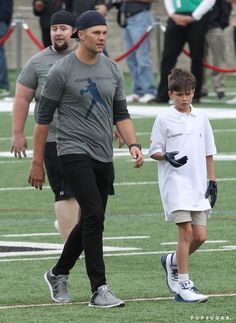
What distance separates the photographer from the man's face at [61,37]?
40.8 ft

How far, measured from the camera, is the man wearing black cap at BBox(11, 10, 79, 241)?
1246 cm

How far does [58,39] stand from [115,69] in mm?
1636

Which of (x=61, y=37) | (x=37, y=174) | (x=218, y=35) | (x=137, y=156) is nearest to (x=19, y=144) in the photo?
(x=61, y=37)

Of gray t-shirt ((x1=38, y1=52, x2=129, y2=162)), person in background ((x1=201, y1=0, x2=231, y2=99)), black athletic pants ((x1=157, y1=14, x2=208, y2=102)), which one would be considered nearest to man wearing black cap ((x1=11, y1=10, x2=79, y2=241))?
gray t-shirt ((x1=38, y1=52, x2=129, y2=162))

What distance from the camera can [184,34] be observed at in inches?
1032

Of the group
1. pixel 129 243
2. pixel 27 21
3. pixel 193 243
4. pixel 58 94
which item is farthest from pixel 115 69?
pixel 27 21

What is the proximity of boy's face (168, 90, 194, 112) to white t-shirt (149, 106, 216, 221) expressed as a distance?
6cm

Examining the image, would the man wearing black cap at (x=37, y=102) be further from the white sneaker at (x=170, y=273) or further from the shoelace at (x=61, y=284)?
the shoelace at (x=61, y=284)

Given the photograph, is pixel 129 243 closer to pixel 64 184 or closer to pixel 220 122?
pixel 64 184

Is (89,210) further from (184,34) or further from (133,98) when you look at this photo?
(133,98)

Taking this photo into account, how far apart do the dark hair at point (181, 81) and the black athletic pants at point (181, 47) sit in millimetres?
14946

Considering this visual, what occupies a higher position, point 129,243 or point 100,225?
point 100,225

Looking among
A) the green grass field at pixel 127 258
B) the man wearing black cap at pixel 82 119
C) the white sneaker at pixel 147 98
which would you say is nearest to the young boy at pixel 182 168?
the man wearing black cap at pixel 82 119

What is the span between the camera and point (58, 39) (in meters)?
12.4
